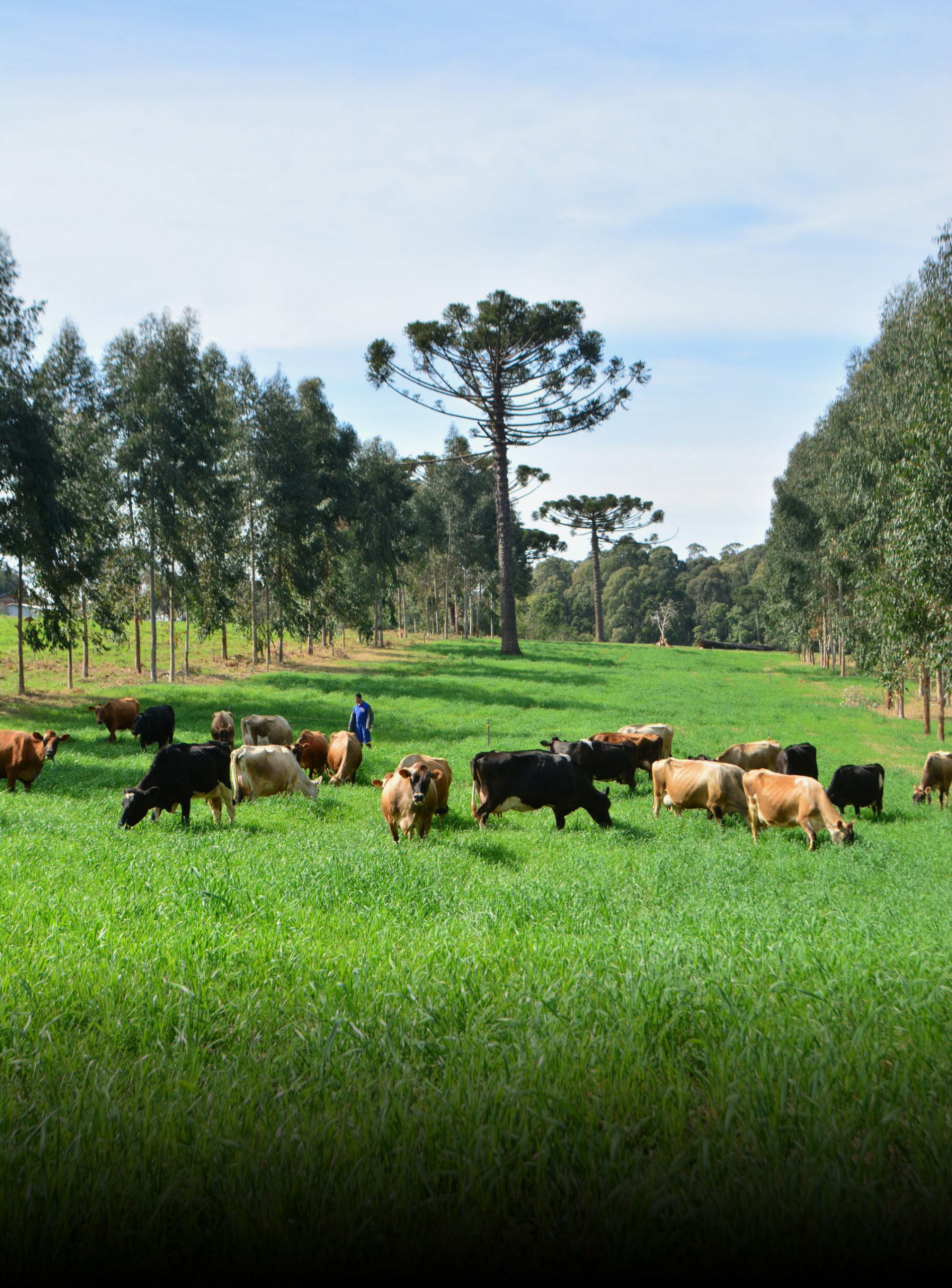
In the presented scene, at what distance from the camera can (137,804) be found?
38.5ft

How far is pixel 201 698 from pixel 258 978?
26816mm

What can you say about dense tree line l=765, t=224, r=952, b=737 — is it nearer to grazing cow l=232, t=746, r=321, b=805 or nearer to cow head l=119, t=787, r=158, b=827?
grazing cow l=232, t=746, r=321, b=805

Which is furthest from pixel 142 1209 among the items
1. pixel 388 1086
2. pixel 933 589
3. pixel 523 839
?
pixel 933 589

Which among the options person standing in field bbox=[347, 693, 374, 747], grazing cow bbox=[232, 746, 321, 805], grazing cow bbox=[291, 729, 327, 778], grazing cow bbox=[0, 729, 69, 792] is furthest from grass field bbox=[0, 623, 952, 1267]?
person standing in field bbox=[347, 693, 374, 747]

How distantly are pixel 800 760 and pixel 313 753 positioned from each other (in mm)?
10523

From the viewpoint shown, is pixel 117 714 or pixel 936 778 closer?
pixel 936 778

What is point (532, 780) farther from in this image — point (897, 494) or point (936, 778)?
point (897, 494)

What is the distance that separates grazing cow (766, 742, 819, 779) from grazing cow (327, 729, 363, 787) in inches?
351

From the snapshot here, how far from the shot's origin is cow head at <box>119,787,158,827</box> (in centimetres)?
1163

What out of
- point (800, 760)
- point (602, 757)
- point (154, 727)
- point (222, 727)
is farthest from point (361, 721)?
point (800, 760)

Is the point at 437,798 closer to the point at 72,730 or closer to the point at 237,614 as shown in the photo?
the point at 72,730

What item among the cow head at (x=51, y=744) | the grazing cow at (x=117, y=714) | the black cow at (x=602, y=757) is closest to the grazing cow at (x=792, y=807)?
the black cow at (x=602, y=757)

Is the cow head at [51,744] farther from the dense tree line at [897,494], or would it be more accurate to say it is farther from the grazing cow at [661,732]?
the dense tree line at [897,494]

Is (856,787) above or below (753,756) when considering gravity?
below
